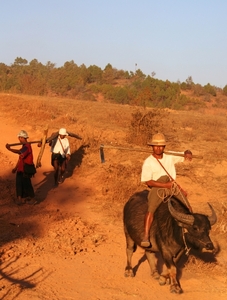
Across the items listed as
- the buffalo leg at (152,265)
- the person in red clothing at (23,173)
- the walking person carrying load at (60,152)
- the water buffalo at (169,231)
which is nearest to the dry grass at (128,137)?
the walking person carrying load at (60,152)

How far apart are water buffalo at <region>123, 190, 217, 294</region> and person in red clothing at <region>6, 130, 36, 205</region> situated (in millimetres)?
4475

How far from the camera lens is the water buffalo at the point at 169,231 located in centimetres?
672

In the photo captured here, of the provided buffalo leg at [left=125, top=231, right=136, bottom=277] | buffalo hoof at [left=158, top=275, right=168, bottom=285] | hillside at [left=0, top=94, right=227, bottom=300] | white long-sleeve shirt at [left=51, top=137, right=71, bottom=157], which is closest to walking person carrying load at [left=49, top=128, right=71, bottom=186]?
white long-sleeve shirt at [left=51, top=137, right=71, bottom=157]

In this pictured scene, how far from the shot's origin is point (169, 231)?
23.7ft

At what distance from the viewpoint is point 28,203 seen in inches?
481

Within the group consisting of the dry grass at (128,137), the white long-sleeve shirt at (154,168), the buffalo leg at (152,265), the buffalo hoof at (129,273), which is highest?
the white long-sleeve shirt at (154,168)

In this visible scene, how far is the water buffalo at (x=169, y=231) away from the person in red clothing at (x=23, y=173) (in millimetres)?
4475

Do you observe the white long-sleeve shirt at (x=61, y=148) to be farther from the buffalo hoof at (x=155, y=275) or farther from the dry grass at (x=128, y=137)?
the buffalo hoof at (x=155, y=275)

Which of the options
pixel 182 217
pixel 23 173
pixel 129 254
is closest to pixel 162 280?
pixel 129 254

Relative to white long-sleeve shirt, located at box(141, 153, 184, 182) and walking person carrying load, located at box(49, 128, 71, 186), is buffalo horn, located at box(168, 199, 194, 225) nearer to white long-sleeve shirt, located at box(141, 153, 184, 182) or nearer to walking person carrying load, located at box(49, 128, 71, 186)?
white long-sleeve shirt, located at box(141, 153, 184, 182)

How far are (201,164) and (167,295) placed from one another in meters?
8.99

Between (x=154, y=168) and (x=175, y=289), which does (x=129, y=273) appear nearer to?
(x=175, y=289)

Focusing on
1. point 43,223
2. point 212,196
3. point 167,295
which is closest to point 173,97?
point 212,196

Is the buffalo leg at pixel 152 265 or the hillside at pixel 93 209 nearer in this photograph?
the hillside at pixel 93 209
